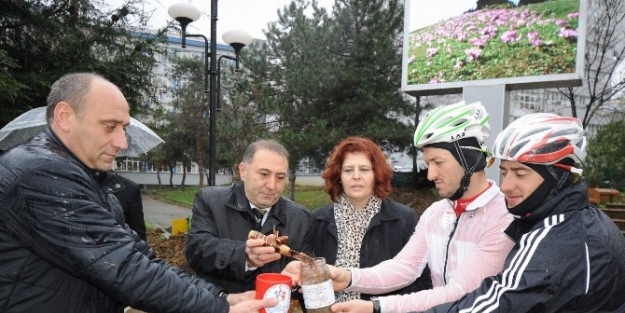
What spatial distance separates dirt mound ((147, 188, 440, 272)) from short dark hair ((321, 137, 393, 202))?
5.78m

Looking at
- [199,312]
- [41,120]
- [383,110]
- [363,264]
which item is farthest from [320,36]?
[199,312]

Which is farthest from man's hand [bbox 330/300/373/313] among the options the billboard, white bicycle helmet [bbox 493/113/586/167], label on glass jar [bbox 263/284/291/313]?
the billboard

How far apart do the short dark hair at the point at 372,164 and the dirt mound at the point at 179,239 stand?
19.0 ft

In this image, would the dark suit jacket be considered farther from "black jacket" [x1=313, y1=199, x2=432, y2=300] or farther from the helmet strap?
the helmet strap

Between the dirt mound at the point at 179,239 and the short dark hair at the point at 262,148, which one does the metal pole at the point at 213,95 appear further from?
the short dark hair at the point at 262,148

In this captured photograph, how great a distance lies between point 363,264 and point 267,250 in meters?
0.87

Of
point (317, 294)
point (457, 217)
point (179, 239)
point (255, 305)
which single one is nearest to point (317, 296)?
point (317, 294)

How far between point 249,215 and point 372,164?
2.99 feet

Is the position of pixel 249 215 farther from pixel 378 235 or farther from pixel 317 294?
pixel 317 294

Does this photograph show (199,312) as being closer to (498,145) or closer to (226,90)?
(498,145)

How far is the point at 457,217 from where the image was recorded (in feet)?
7.62

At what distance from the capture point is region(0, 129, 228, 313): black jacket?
1599 millimetres

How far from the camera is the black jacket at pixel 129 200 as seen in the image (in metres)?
4.16

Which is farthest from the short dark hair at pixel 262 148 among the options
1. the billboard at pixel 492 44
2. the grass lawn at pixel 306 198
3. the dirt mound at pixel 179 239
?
the grass lawn at pixel 306 198
